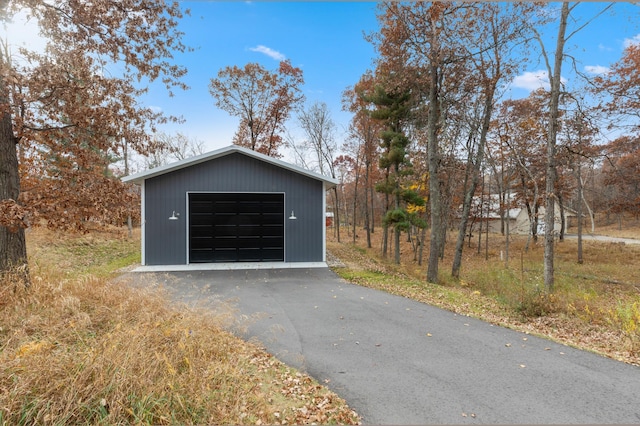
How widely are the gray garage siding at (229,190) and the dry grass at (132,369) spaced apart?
602 cm

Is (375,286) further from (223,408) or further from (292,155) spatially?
(292,155)

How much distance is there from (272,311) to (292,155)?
761 inches

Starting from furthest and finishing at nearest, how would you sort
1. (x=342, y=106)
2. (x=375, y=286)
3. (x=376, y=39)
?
(x=342, y=106) → (x=376, y=39) → (x=375, y=286)

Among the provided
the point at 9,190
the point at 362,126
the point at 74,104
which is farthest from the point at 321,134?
the point at 9,190

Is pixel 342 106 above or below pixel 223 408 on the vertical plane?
above

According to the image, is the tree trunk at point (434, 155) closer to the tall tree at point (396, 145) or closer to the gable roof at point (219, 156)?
the gable roof at point (219, 156)

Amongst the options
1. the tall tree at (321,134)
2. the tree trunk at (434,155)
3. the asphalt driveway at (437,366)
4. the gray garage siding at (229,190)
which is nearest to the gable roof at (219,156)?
the gray garage siding at (229,190)

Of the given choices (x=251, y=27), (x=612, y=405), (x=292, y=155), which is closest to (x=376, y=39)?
(x=251, y=27)

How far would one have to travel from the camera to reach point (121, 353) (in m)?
2.60

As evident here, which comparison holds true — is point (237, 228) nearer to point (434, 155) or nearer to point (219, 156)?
point (219, 156)

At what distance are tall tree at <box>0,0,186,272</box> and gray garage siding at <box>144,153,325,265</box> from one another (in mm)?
4098

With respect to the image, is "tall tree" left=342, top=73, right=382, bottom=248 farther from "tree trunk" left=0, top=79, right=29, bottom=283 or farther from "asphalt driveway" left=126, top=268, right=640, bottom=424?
"tree trunk" left=0, top=79, right=29, bottom=283

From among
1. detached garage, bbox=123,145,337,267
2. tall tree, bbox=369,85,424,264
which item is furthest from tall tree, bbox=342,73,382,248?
detached garage, bbox=123,145,337,267

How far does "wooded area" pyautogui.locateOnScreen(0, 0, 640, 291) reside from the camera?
14.7 ft
